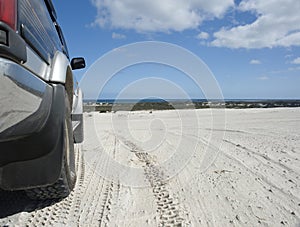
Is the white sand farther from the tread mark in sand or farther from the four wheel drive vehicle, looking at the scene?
the four wheel drive vehicle

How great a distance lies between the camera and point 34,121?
183 centimetres

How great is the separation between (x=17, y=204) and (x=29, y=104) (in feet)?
5.19

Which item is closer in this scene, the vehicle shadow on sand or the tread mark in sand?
the tread mark in sand

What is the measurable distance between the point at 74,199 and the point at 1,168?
1.03 metres

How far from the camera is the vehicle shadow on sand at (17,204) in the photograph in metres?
2.60

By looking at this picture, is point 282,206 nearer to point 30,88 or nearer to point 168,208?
Answer: point 168,208

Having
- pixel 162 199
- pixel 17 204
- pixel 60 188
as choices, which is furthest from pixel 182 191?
pixel 17 204

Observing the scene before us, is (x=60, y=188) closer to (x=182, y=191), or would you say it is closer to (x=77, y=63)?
(x=182, y=191)

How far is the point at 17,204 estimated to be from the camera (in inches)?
109

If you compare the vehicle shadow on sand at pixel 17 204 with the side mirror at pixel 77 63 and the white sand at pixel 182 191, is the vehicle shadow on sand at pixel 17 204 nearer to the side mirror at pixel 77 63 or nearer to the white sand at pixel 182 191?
the white sand at pixel 182 191

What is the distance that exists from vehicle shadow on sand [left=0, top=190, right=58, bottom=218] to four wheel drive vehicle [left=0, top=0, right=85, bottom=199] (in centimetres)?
12

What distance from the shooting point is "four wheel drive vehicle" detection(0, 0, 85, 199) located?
56.3 inches

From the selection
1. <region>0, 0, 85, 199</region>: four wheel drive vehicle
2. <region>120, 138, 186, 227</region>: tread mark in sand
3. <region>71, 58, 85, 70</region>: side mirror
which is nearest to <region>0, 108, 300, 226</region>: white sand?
<region>120, 138, 186, 227</region>: tread mark in sand

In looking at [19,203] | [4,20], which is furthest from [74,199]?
[4,20]
